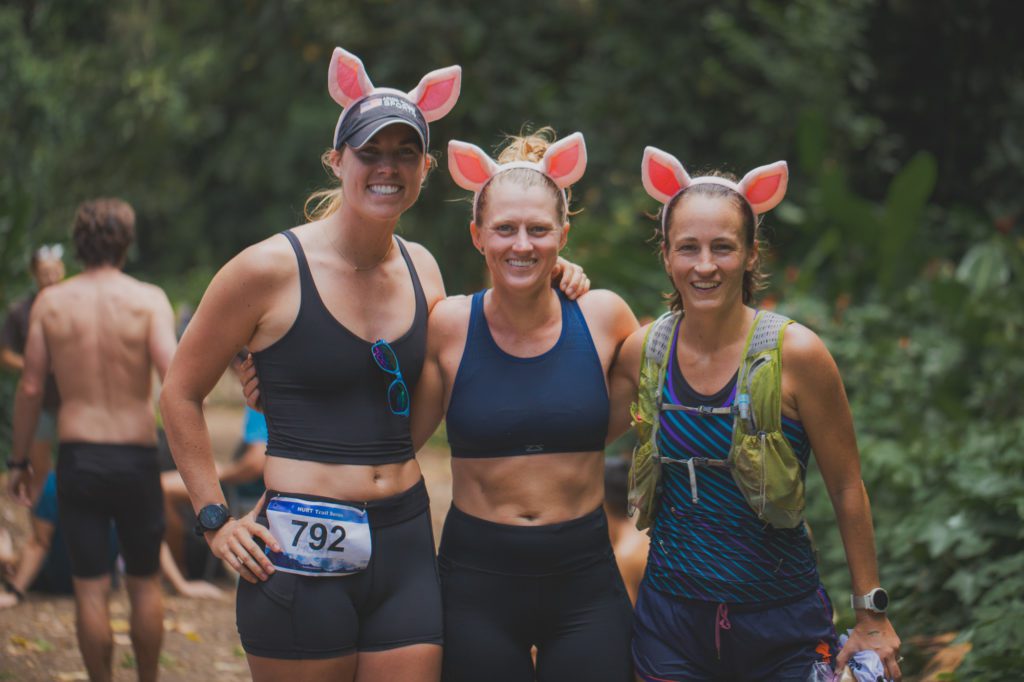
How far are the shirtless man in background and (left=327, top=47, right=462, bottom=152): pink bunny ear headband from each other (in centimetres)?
228

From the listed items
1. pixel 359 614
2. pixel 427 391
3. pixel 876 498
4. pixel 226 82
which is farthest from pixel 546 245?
pixel 226 82

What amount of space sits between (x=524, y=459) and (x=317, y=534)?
609mm

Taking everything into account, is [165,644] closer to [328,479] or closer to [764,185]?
[328,479]

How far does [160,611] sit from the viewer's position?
5113 millimetres

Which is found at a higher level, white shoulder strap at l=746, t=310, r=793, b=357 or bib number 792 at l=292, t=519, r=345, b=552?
white shoulder strap at l=746, t=310, r=793, b=357

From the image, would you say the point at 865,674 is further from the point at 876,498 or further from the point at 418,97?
the point at 876,498

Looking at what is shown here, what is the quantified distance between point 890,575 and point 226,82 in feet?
42.1

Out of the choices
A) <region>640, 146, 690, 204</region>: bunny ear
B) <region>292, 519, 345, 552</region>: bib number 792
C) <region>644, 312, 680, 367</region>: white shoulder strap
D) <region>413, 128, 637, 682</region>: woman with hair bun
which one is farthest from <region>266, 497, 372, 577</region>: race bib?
<region>640, 146, 690, 204</region>: bunny ear

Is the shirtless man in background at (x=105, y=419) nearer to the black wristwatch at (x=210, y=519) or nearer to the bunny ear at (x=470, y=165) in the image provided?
the black wristwatch at (x=210, y=519)

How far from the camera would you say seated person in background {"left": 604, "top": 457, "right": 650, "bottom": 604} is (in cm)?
471

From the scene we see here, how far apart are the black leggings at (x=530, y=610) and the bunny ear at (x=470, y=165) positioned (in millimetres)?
974

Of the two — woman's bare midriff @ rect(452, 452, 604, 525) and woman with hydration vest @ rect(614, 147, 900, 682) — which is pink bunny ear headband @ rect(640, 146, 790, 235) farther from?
woman's bare midriff @ rect(452, 452, 604, 525)

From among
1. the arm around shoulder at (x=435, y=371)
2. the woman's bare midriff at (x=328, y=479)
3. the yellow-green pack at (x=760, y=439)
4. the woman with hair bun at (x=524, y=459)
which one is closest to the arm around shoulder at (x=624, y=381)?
the woman with hair bun at (x=524, y=459)

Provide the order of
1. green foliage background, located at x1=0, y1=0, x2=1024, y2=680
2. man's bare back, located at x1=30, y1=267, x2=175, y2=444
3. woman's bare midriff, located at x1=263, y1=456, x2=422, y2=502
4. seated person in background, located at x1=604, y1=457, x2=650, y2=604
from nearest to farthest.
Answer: woman's bare midriff, located at x1=263, y1=456, x2=422, y2=502
seated person in background, located at x1=604, y1=457, x2=650, y2=604
man's bare back, located at x1=30, y1=267, x2=175, y2=444
green foliage background, located at x1=0, y1=0, x2=1024, y2=680
